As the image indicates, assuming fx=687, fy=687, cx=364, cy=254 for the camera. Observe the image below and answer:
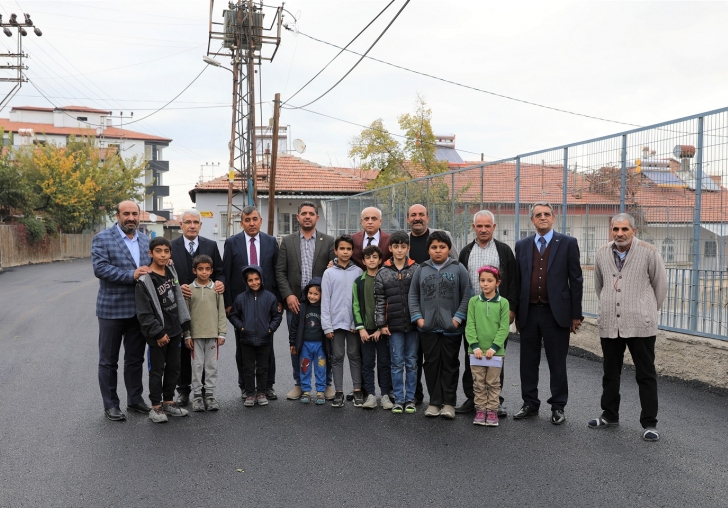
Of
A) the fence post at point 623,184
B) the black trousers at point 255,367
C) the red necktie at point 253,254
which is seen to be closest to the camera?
the black trousers at point 255,367

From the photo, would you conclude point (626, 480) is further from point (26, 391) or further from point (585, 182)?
point (26, 391)

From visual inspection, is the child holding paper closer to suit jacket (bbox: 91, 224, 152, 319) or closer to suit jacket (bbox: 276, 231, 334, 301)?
suit jacket (bbox: 276, 231, 334, 301)

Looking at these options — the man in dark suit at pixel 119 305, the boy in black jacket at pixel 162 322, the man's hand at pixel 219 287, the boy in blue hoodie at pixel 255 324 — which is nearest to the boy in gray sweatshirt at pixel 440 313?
the boy in blue hoodie at pixel 255 324

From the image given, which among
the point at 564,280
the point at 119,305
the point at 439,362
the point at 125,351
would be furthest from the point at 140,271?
the point at 564,280

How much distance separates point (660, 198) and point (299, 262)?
4.01 metres

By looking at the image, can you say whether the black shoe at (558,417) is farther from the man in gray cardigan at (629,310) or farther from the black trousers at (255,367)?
the black trousers at (255,367)

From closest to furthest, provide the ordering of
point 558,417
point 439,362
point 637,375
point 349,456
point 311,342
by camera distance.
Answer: point 349,456 < point 637,375 < point 558,417 < point 439,362 < point 311,342

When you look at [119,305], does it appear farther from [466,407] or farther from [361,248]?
[466,407]

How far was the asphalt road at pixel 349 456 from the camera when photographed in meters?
4.41

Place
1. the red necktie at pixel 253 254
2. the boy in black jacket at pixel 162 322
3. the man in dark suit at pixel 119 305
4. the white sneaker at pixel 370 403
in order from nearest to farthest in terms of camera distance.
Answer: the boy in black jacket at pixel 162 322 < the man in dark suit at pixel 119 305 < the white sneaker at pixel 370 403 < the red necktie at pixel 253 254

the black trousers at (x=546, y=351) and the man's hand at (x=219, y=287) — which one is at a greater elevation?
the man's hand at (x=219, y=287)

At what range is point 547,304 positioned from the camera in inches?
249

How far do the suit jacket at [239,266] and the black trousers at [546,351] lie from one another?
2627 mm

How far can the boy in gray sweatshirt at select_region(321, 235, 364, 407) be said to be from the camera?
6902 millimetres
